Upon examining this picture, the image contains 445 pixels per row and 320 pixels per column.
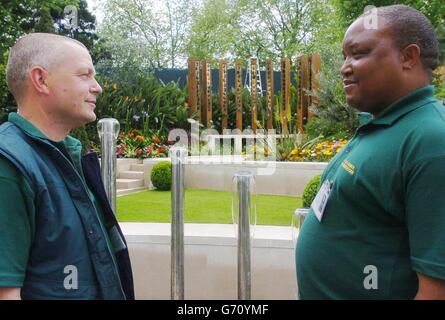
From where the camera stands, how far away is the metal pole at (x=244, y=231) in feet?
11.3

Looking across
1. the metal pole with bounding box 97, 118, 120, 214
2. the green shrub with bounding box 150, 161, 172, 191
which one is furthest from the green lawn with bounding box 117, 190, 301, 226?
the metal pole with bounding box 97, 118, 120, 214

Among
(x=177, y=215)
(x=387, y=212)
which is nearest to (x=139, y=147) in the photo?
(x=177, y=215)

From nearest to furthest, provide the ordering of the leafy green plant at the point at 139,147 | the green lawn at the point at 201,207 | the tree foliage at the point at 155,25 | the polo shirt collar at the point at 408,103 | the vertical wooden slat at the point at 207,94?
1. the polo shirt collar at the point at 408,103
2. the green lawn at the point at 201,207
3. the leafy green plant at the point at 139,147
4. the vertical wooden slat at the point at 207,94
5. the tree foliage at the point at 155,25

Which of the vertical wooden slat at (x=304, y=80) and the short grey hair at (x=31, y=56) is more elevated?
the vertical wooden slat at (x=304, y=80)

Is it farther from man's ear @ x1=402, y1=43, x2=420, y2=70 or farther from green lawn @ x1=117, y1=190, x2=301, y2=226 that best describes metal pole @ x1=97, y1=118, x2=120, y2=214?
green lawn @ x1=117, y1=190, x2=301, y2=226

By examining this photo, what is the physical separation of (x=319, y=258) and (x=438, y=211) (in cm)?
48

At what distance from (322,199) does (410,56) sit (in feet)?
1.73

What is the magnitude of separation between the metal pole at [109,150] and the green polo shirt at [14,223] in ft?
6.40

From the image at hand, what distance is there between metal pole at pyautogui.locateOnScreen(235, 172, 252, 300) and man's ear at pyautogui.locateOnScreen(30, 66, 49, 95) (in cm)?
190

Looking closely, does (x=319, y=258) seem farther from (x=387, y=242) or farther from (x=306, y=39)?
(x=306, y=39)

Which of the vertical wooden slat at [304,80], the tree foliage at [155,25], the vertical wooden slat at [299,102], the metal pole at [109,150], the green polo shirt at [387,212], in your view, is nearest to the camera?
the green polo shirt at [387,212]

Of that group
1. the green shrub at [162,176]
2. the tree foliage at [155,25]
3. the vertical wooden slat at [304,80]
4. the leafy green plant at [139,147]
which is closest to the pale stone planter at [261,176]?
the green shrub at [162,176]

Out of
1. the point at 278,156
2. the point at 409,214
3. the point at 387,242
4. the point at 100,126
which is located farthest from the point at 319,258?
the point at 278,156

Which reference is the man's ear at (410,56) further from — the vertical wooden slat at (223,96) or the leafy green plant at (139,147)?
the vertical wooden slat at (223,96)
